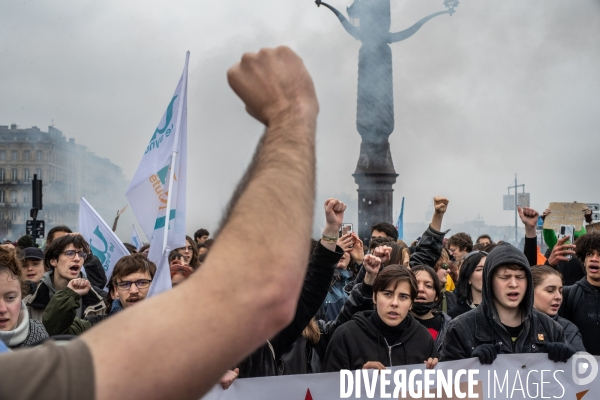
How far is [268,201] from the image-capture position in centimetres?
73

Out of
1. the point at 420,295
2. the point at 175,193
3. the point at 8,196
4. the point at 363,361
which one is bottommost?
the point at 363,361

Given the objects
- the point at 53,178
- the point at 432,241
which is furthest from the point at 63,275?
the point at 53,178

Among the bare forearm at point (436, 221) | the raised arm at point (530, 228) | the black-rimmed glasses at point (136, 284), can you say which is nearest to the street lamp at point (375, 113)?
the raised arm at point (530, 228)

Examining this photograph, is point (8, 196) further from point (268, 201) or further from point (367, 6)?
point (268, 201)

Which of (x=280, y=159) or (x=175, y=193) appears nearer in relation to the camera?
(x=280, y=159)

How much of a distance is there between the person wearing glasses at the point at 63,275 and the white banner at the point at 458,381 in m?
1.42

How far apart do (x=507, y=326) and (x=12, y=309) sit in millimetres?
2150

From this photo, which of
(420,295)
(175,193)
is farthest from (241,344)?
(175,193)

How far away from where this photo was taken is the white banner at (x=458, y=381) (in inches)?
126

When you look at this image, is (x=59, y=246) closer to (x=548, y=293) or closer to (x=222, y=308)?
(x=548, y=293)

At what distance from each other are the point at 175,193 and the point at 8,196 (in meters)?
44.2

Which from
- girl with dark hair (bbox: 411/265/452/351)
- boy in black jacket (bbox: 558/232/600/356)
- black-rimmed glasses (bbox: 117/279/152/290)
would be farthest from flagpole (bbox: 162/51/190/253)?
boy in black jacket (bbox: 558/232/600/356)

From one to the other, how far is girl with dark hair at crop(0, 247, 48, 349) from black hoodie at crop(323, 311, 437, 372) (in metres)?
1.34

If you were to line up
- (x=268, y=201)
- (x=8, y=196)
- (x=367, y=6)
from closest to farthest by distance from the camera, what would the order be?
(x=268, y=201) → (x=367, y=6) → (x=8, y=196)
